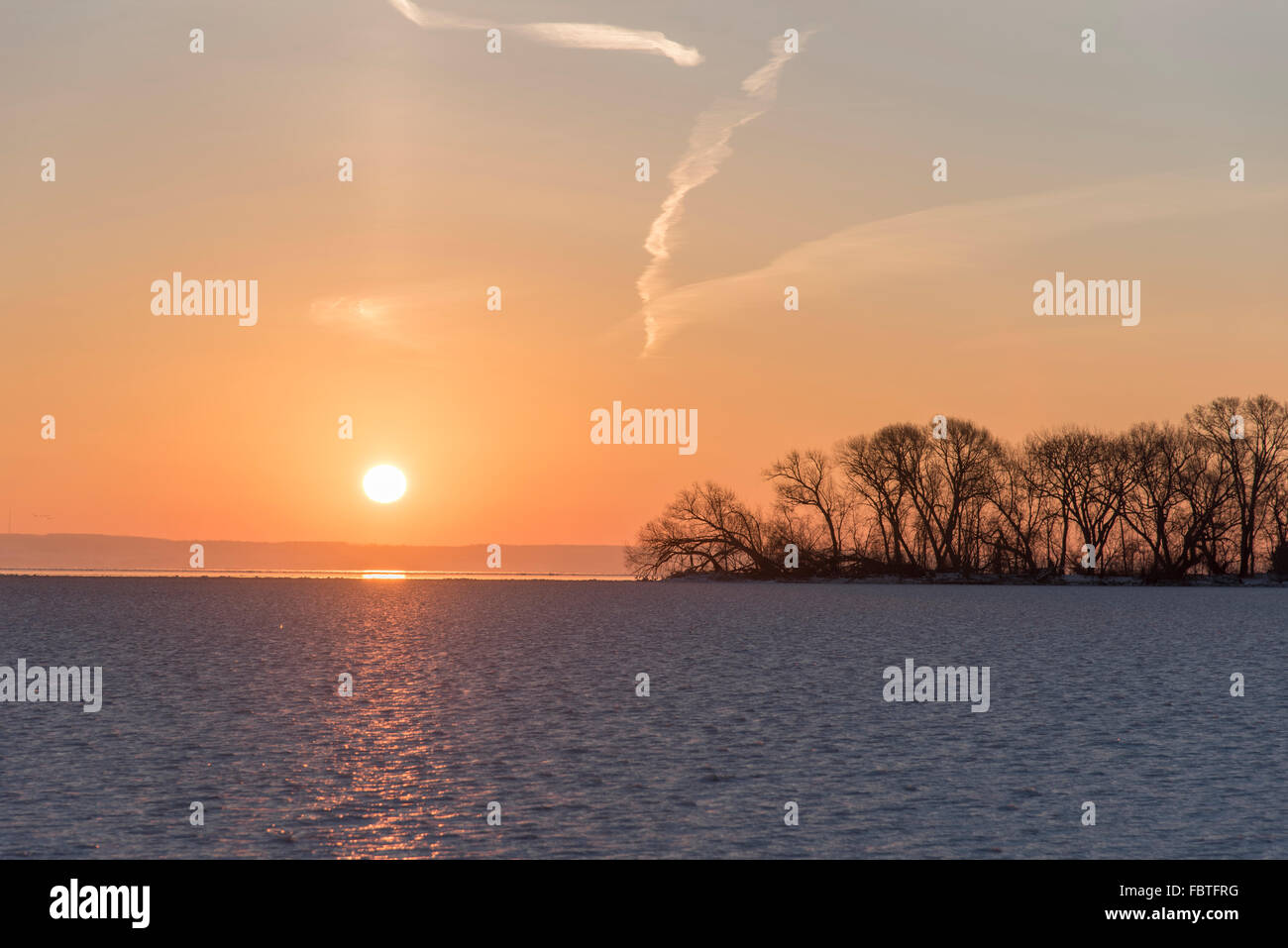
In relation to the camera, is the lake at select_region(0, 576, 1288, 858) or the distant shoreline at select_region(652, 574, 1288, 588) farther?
the distant shoreline at select_region(652, 574, 1288, 588)

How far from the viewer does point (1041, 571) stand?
153 meters

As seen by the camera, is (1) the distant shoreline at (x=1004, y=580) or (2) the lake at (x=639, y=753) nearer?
(2) the lake at (x=639, y=753)

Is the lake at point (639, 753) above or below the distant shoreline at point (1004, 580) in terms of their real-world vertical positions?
above

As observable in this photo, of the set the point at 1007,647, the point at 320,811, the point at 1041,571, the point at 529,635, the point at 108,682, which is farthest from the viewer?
the point at 1041,571

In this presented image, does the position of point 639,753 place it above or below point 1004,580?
above

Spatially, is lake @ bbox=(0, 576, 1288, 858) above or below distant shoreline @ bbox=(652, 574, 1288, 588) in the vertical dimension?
above

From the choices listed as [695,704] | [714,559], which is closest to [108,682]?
[695,704]

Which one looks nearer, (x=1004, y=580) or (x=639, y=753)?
(x=639, y=753)
